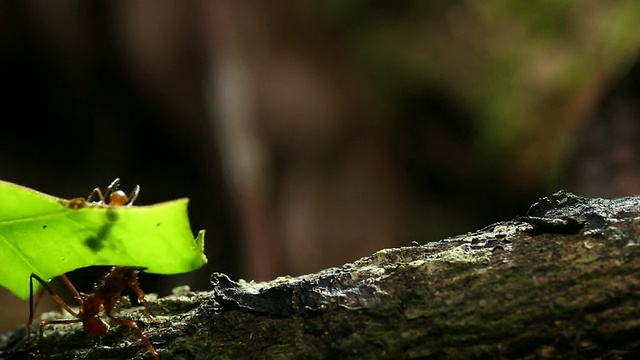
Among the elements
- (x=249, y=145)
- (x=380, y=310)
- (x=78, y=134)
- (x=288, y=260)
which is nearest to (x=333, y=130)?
(x=249, y=145)

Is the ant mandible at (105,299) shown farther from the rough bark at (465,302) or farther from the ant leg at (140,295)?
the rough bark at (465,302)

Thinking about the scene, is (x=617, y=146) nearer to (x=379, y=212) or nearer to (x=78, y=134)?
(x=379, y=212)

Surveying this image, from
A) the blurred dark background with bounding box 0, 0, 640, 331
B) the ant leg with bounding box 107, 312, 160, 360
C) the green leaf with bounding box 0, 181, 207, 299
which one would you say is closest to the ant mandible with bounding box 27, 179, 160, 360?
the ant leg with bounding box 107, 312, 160, 360

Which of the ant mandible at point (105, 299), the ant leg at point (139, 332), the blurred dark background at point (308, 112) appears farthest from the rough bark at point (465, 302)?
the blurred dark background at point (308, 112)

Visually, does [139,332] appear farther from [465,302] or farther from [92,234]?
[465,302]

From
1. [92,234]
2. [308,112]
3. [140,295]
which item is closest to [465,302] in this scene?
[92,234]
